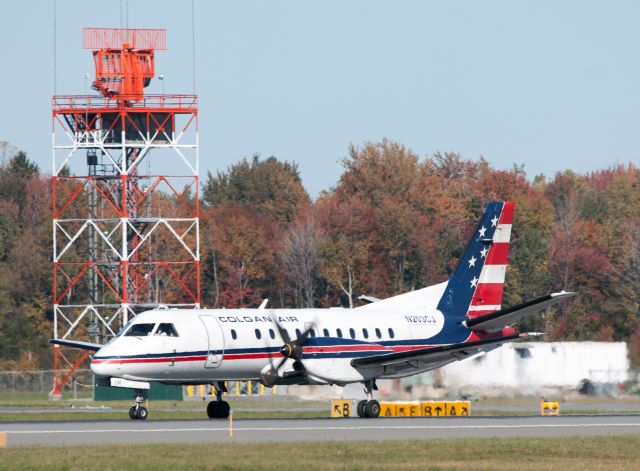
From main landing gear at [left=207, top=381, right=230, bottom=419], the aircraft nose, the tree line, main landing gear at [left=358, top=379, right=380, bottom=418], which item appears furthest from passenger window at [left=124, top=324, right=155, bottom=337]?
the tree line

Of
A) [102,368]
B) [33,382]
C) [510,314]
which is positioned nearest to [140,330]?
[102,368]

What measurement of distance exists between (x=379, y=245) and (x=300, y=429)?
5828 cm

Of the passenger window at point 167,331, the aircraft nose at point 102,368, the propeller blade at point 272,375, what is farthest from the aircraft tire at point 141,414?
the propeller blade at point 272,375

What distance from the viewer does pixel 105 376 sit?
36.7 m

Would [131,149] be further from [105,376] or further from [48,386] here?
[105,376]

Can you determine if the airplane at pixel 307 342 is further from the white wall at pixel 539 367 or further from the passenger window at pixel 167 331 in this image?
the white wall at pixel 539 367

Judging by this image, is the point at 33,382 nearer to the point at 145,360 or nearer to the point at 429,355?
the point at 145,360

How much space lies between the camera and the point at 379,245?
9206 centimetres

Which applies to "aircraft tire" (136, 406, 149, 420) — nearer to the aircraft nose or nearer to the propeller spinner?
the aircraft nose

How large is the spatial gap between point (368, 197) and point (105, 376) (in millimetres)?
63229

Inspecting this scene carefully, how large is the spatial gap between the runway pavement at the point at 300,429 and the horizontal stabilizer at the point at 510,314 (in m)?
3.09

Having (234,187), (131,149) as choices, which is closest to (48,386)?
(131,149)

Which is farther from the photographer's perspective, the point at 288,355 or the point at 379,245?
the point at 379,245

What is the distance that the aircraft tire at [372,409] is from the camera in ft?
129
